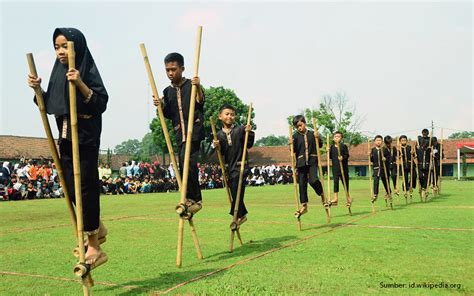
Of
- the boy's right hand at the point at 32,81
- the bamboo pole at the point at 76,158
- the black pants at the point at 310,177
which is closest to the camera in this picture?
the bamboo pole at the point at 76,158

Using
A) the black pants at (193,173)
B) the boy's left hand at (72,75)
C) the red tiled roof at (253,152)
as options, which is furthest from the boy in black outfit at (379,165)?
the red tiled roof at (253,152)

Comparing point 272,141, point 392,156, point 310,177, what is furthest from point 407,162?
point 272,141

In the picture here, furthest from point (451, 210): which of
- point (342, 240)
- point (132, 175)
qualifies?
point (132, 175)

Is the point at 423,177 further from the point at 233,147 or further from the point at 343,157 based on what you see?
the point at 233,147

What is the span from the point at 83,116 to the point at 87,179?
0.65m

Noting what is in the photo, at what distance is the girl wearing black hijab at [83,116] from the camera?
16.4 ft

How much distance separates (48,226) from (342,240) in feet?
21.5

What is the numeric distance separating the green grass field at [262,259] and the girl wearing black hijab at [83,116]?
820 mm

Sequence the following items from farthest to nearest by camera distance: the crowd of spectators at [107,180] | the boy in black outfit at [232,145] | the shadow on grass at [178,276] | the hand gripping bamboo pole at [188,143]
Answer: the crowd of spectators at [107,180] < the boy in black outfit at [232,145] < the hand gripping bamboo pole at [188,143] < the shadow on grass at [178,276]

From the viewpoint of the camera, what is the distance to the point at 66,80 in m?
5.07

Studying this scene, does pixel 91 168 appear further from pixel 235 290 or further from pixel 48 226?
pixel 48 226

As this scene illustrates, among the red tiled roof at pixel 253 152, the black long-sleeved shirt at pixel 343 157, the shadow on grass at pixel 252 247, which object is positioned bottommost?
the shadow on grass at pixel 252 247

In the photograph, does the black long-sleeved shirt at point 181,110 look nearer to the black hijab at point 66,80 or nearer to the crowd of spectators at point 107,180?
the black hijab at point 66,80

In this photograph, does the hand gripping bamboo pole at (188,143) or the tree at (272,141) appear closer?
the hand gripping bamboo pole at (188,143)
